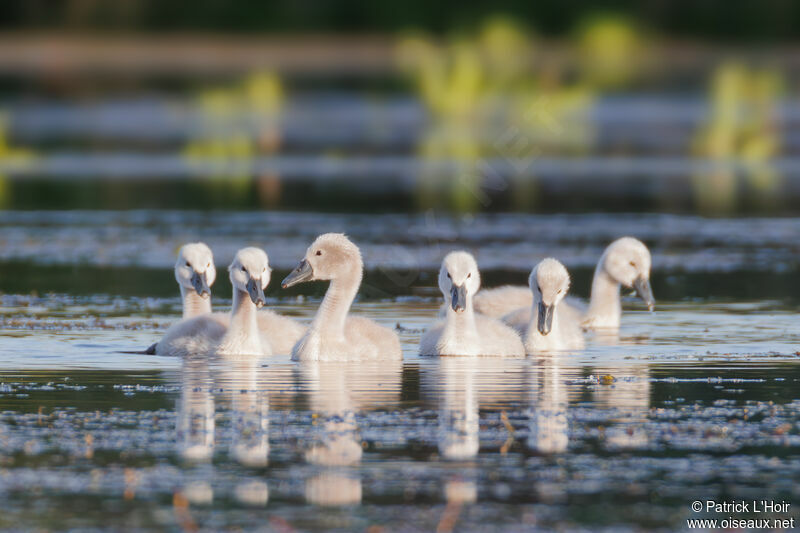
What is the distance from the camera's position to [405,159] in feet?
106

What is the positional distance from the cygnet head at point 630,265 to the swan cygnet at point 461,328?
2660mm

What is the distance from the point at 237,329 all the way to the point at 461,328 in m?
1.52

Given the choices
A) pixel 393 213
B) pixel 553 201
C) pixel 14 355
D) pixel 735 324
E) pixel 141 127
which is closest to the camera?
pixel 14 355

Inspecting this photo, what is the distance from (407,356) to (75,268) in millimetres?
6410

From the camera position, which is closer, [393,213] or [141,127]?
[393,213]

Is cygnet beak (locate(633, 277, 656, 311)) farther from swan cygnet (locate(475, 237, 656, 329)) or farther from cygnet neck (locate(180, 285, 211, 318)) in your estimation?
cygnet neck (locate(180, 285, 211, 318))

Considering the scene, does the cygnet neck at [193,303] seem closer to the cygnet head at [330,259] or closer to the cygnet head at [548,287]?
the cygnet head at [330,259]

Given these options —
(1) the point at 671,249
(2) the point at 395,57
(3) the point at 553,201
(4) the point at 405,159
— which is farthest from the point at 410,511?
(2) the point at 395,57

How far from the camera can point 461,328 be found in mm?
13391

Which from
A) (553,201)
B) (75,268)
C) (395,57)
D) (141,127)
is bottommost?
(75,268)

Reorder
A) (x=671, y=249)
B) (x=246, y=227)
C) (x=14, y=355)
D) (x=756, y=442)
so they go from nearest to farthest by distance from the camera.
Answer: (x=756, y=442)
(x=14, y=355)
(x=671, y=249)
(x=246, y=227)

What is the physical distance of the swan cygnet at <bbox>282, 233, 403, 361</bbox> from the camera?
13172 mm

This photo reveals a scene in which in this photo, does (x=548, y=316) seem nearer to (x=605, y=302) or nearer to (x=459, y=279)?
(x=459, y=279)

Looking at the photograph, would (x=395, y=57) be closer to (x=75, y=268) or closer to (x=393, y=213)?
(x=393, y=213)
